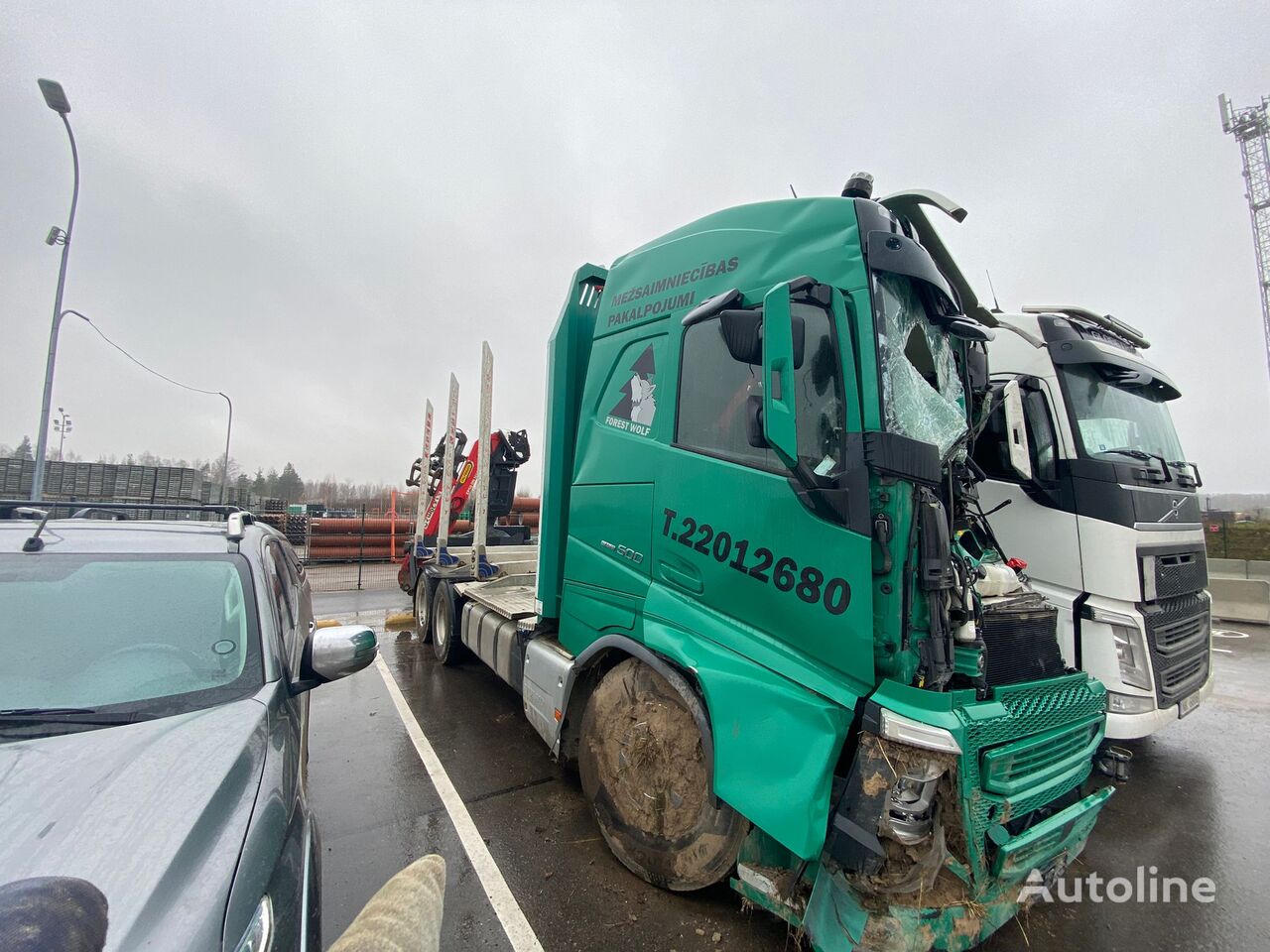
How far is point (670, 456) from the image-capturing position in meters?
2.97

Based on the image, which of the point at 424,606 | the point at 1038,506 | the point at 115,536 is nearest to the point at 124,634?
the point at 115,536

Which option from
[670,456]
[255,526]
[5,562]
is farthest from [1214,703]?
[5,562]

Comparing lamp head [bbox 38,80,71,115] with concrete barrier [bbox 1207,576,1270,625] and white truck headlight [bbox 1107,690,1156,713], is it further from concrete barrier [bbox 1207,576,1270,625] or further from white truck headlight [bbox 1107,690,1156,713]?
concrete barrier [bbox 1207,576,1270,625]

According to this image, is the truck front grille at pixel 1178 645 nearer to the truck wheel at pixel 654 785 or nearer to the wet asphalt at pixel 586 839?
the wet asphalt at pixel 586 839

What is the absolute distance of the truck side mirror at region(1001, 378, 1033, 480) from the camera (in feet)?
13.2

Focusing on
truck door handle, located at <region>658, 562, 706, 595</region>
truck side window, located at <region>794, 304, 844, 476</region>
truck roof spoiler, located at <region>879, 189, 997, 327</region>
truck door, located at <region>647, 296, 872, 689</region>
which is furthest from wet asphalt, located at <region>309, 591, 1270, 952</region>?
truck roof spoiler, located at <region>879, 189, 997, 327</region>

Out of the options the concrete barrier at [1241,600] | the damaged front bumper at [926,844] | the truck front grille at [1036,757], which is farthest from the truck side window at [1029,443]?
the concrete barrier at [1241,600]

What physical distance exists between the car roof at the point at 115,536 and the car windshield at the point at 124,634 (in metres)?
0.08

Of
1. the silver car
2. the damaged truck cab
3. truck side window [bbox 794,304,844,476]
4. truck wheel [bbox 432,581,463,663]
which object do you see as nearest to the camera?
the silver car

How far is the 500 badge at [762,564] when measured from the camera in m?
2.21

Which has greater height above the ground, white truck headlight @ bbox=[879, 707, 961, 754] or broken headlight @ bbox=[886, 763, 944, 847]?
white truck headlight @ bbox=[879, 707, 961, 754]

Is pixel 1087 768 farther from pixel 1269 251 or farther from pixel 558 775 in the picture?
pixel 1269 251

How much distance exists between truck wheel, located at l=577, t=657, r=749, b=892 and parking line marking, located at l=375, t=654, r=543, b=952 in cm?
59

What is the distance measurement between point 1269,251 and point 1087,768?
3738 cm
